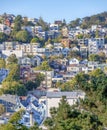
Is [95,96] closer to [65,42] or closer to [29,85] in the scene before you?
[29,85]

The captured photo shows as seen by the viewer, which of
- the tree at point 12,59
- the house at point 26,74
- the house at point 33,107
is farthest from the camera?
the tree at point 12,59

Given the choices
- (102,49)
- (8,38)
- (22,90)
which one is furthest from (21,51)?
(22,90)

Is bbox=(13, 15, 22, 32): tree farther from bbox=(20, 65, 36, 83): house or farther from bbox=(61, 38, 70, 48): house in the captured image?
bbox=(20, 65, 36, 83): house

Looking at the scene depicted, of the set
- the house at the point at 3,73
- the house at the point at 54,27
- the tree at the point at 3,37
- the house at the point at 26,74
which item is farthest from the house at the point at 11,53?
the house at the point at 54,27

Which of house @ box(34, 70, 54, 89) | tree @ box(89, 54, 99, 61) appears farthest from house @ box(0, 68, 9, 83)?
tree @ box(89, 54, 99, 61)

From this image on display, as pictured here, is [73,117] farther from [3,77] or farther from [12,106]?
[3,77]

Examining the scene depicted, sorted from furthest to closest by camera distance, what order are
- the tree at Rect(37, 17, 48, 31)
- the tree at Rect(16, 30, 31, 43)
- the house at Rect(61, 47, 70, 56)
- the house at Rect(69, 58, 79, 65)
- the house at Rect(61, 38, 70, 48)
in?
the tree at Rect(37, 17, 48, 31) → the tree at Rect(16, 30, 31, 43) → the house at Rect(61, 38, 70, 48) → the house at Rect(61, 47, 70, 56) → the house at Rect(69, 58, 79, 65)

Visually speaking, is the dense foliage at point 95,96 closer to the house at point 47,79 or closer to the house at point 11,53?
the house at point 47,79

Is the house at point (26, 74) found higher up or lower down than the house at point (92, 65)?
lower down

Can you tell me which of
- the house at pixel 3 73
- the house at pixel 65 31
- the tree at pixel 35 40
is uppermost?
the house at pixel 65 31

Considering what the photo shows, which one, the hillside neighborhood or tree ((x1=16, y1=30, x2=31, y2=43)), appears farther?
tree ((x1=16, y1=30, x2=31, y2=43))

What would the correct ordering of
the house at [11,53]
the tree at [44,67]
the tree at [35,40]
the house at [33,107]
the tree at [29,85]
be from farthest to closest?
the tree at [35,40] → the house at [11,53] → the tree at [44,67] → the tree at [29,85] → the house at [33,107]
